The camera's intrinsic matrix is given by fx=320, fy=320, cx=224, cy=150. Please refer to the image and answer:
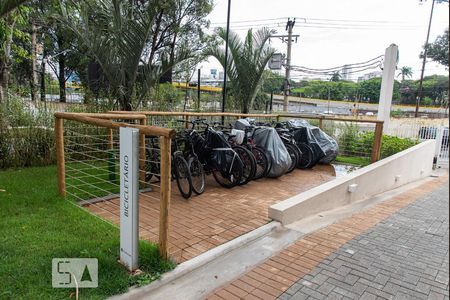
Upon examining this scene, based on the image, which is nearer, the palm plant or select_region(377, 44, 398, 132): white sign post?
select_region(377, 44, 398, 132): white sign post

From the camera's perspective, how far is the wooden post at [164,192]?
2.35 metres

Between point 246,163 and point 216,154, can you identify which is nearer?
point 216,154

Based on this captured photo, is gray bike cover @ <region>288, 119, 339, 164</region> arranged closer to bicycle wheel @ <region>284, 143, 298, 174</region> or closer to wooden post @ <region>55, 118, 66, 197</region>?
bicycle wheel @ <region>284, 143, 298, 174</region>

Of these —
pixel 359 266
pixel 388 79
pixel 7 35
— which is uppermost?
pixel 7 35

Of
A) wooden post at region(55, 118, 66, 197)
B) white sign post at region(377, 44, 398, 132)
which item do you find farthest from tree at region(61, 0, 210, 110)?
white sign post at region(377, 44, 398, 132)

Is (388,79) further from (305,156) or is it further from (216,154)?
(216,154)

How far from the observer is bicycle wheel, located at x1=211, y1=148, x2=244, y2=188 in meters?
4.63

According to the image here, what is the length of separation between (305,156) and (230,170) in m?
2.47

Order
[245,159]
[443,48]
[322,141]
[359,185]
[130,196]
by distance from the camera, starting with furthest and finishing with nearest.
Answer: [322,141]
[359,185]
[245,159]
[130,196]
[443,48]

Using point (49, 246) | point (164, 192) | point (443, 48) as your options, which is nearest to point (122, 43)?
point (49, 246)

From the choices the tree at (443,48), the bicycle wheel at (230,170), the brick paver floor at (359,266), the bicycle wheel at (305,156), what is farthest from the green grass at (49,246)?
the bicycle wheel at (305,156)

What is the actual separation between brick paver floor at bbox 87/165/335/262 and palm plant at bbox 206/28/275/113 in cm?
411

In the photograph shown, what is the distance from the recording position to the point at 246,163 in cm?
500

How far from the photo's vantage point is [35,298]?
200cm
